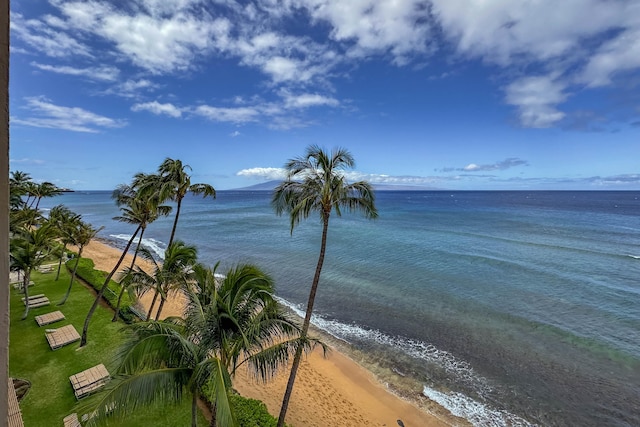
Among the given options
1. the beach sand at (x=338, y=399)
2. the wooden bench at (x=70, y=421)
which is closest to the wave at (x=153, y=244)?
the beach sand at (x=338, y=399)

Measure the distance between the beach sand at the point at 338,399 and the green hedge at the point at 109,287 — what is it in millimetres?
8214

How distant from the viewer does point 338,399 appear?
14320mm

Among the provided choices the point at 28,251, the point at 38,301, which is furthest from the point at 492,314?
the point at 38,301

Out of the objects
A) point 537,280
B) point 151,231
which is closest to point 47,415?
point 537,280

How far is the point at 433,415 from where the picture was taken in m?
13.6

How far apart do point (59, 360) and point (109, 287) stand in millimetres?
9355

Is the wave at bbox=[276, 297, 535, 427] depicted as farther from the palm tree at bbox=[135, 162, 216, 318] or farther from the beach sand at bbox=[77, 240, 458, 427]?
the palm tree at bbox=[135, 162, 216, 318]

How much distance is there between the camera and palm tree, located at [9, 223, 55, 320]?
16.5 meters

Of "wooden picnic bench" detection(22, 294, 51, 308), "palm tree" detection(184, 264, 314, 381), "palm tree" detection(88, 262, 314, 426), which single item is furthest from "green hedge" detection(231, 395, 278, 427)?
"wooden picnic bench" detection(22, 294, 51, 308)

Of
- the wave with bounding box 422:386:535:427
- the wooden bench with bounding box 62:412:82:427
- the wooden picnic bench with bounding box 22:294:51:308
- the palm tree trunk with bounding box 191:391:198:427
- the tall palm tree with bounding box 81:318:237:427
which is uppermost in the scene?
the tall palm tree with bounding box 81:318:237:427

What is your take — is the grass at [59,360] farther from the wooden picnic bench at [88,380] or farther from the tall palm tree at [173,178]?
the tall palm tree at [173,178]

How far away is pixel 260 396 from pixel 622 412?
637 inches

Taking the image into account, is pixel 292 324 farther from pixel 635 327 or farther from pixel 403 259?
pixel 403 259

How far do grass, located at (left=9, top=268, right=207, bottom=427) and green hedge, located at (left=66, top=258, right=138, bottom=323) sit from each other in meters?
0.70
